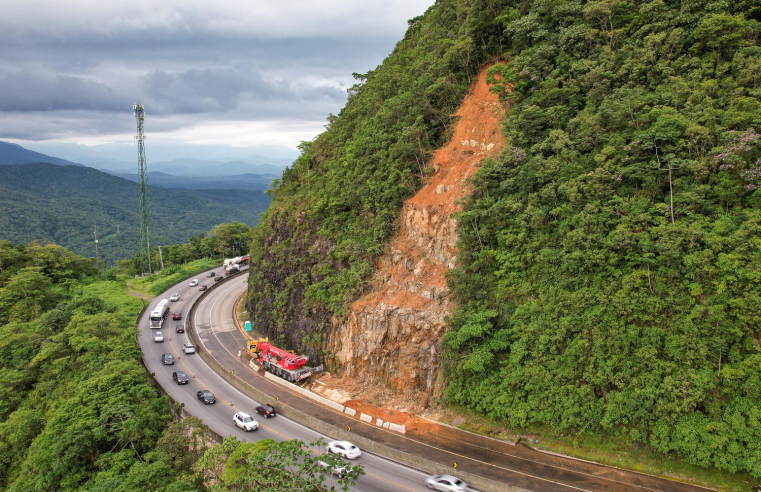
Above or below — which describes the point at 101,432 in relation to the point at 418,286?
below

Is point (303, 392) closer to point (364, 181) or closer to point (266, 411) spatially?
point (266, 411)

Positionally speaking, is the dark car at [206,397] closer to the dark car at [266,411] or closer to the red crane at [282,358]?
the dark car at [266,411]

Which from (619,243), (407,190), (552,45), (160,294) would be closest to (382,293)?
(407,190)

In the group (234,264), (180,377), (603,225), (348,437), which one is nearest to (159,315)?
(180,377)

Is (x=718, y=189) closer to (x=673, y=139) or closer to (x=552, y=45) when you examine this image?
(x=673, y=139)

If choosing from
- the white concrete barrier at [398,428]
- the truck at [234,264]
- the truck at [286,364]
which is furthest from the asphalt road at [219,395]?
the truck at [234,264]

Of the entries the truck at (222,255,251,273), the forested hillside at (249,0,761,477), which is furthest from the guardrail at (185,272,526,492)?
the truck at (222,255,251,273)

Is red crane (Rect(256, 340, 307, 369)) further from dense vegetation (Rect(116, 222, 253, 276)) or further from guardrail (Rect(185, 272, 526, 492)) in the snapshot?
dense vegetation (Rect(116, 222, 253, 276))
